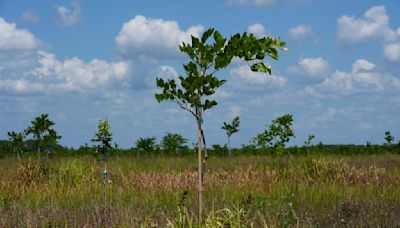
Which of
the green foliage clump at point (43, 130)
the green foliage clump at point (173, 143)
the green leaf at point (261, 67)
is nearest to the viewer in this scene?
the green leaf at point (261, 67)

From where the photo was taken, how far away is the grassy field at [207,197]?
20.2 feet

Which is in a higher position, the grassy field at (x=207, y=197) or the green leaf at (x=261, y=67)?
the green leaf at (x=261, y=67)

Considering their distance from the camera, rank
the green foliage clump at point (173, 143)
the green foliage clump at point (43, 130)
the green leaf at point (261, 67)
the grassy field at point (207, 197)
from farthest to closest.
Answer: the green foliage clump at point (173, 143) → the green foliage clump at point (43, 130) → the grassy field at point (207, 197) → the green leaf at point (261, 67)

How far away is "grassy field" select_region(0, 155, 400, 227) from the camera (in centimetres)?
617

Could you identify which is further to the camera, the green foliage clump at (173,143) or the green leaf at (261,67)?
the green foliage clump at (173,143)

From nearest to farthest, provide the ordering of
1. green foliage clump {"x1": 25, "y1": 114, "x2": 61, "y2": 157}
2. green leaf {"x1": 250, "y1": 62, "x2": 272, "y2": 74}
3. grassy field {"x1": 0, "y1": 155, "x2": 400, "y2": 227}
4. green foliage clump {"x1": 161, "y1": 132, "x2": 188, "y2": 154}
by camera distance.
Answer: green leaf {"x1": 250, "y1": 62, "x2": 272, "y2": 74}, grassy field {"x1": 0, "y1": 155, "x2": 400, "y2": 227}, green foliage clump {"x1": 25, "y1": 114, "x2": 61, "y2": 157}, green foliage clump {"x1": 161, "y1": 132, "x2": 188, "y2": 154}

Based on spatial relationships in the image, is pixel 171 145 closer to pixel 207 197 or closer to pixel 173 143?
pixel 173 143

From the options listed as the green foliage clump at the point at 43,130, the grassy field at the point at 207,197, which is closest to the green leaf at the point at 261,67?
the grassy field at the point at 207,197

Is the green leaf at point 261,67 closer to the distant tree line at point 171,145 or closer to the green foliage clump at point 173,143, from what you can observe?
the distant tree line at point 171,145

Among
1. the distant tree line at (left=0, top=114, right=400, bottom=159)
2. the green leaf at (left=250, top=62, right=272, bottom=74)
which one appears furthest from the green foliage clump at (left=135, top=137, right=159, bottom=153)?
the green leaf at (left=250, top=62, right=272, bottom=74)

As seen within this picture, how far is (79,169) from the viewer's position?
1239 centimetres

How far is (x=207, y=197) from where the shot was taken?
338 inches

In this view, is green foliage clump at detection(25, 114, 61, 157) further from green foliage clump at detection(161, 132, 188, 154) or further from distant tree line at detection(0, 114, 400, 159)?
green foliage clump at detection(161, 132, 188, 154)

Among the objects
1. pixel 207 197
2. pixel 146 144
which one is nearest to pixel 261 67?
pixel 207 197
